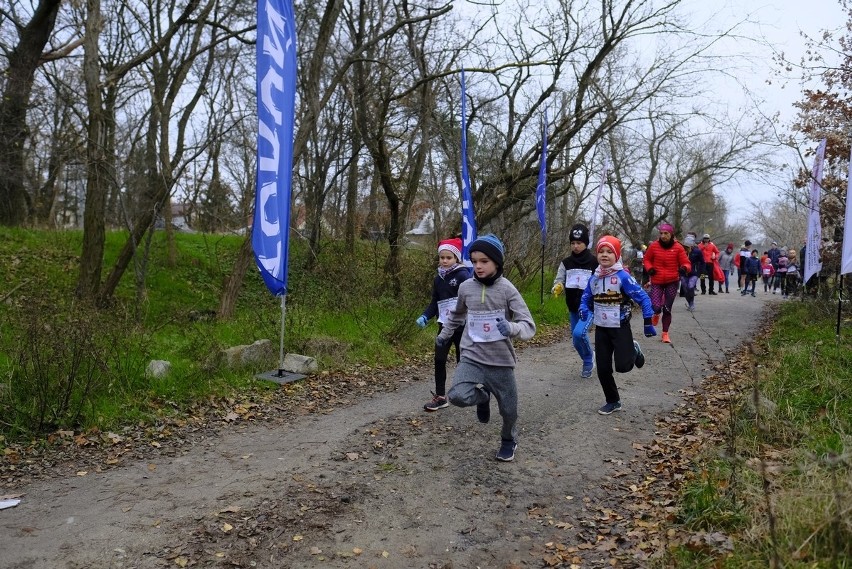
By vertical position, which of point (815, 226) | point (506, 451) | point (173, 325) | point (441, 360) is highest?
point (815, 226)

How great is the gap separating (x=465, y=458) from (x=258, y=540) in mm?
1947

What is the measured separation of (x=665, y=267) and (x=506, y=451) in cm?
651

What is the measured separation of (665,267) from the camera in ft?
34.9

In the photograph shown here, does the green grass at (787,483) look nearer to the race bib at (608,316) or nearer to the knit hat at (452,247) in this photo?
the race bib at (608,316)

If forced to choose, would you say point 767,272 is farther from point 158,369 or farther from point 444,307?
point 158,369

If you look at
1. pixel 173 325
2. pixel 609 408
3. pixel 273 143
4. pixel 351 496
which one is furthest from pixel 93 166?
pixel 609 408

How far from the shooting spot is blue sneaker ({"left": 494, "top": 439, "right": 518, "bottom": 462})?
523cm

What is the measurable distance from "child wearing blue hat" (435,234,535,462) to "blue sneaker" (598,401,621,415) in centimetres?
162

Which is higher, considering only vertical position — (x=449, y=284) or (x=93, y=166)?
(x=93, y=166)

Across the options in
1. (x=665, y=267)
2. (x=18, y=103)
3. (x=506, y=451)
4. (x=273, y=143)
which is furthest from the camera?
(x=18, y=103)

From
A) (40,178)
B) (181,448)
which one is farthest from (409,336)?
(40,178)

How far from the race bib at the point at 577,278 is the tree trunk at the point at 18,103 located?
1394 cm

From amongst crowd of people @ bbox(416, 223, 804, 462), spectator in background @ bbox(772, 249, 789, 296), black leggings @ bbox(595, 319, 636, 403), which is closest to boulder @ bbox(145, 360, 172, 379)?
crowd of people @ bbox(416, 223, 804, 462)

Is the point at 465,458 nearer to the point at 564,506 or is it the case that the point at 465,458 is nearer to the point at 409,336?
the point at 564,506
